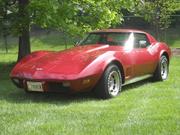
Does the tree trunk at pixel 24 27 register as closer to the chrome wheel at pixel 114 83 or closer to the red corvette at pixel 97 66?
the red corvette at pixel 97 66

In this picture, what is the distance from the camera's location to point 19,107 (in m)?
7.95

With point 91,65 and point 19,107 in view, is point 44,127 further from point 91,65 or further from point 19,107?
point 91,65

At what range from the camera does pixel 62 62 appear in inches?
348

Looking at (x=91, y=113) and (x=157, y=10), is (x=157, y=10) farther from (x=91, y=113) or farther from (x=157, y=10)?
(x=91, y=113)

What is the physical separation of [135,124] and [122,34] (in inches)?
155

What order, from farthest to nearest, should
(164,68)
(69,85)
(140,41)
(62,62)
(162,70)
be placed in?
(164,68), (162,70), (140,41), (62,62), (69,85)

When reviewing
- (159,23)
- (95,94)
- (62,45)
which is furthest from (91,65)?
(62,45)

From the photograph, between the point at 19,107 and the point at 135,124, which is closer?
the point at 135,124

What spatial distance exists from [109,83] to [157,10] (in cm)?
1345

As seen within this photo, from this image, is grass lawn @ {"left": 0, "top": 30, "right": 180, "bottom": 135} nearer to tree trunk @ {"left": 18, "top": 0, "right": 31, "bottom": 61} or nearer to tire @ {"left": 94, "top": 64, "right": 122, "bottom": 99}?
tire @ {"left": 94, "top": 64, "right": 122, "bottom": 99}

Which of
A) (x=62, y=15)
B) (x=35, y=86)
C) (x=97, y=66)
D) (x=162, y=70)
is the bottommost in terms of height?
(x=162, y=70)

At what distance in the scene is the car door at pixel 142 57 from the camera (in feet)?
32.6

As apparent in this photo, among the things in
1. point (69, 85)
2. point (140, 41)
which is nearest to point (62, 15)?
point (140, 41)

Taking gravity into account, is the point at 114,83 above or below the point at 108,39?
below
